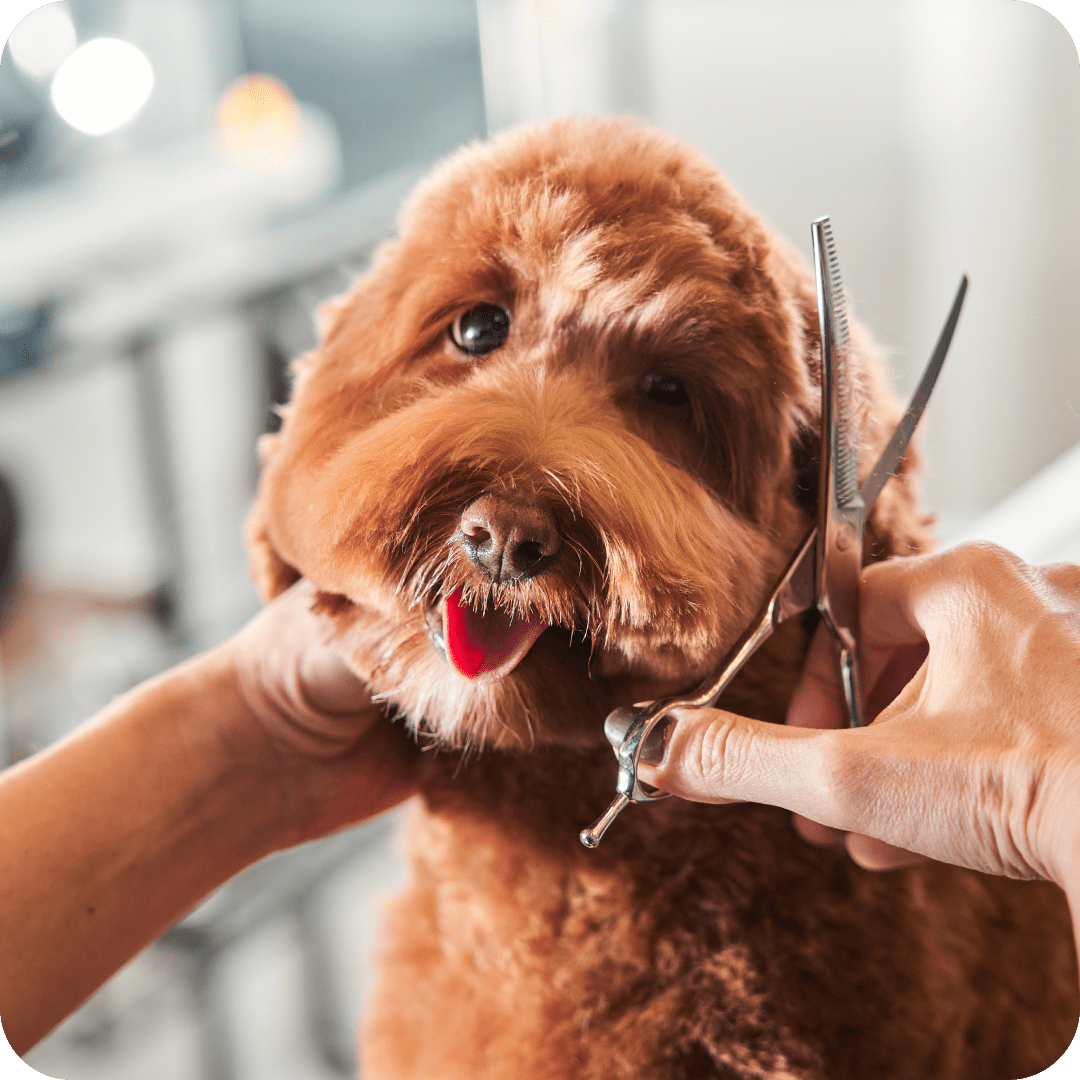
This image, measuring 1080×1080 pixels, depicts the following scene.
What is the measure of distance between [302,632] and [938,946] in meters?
0.48

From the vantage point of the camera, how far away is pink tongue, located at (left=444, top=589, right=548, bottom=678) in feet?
1.86

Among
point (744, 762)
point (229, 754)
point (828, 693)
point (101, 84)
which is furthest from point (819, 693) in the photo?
point (101, 84)

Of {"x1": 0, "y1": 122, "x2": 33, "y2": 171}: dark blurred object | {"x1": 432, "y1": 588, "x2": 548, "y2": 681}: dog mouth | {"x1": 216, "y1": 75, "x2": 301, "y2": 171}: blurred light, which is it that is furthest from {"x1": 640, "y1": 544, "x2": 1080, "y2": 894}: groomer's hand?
{"x1": 0, "y1": 122, "x2": 33, "y2": 171}: dark blurred object

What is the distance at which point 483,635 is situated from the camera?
1.88 feet

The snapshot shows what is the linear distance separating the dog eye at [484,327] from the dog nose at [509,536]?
5.9 inches

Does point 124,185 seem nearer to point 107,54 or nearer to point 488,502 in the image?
point 107,54

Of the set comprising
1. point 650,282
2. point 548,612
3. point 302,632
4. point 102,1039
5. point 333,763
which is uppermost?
point 650,282

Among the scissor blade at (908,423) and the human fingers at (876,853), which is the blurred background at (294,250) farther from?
the human fingers at (876,853)

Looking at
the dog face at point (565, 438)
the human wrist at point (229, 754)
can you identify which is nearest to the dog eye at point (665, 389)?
the dog face at point (565, 438)

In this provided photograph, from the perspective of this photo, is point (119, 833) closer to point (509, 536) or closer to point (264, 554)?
point (264, 554)

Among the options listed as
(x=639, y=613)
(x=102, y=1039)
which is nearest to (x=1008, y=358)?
(x=639, y=613)

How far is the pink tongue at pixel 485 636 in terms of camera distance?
0.57 metres

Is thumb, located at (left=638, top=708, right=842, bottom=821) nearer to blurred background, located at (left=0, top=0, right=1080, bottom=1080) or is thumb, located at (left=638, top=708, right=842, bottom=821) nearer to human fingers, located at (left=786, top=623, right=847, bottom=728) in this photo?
human fingers, located at (left=786, top=623, right=847, bottom=728)

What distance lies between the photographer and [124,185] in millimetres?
744
